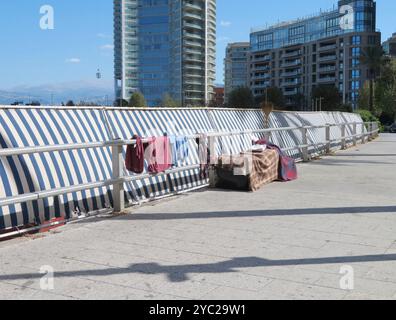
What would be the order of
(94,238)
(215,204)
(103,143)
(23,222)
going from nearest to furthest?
(94,238) → (23,222) → (103,143) → (215,204)

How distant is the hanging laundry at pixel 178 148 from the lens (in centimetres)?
948

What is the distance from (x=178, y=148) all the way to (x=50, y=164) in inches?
120

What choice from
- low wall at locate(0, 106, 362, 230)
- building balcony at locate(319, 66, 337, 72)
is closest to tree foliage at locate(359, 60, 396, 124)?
low wall at locate(0, 106, 362, 230)

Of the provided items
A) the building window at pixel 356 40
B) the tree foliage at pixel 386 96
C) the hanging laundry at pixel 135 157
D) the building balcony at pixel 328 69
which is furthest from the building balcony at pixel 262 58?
the hanging laundry at pixel 135 157

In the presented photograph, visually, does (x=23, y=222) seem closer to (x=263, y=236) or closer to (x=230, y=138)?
(x=263, y=236)

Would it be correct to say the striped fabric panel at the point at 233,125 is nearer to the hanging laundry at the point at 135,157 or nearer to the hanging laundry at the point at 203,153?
the hanging laundry at the point at 203,153

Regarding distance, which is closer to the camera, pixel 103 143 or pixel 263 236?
pixel 263 236

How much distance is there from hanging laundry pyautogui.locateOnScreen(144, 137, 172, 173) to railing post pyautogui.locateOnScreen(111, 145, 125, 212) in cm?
89

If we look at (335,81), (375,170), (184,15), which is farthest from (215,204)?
(184,15)

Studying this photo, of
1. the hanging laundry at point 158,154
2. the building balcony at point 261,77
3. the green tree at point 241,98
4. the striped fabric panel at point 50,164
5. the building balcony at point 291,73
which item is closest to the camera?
the striped fabric panel at point 50,164

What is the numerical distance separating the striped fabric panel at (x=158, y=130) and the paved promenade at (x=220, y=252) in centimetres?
56

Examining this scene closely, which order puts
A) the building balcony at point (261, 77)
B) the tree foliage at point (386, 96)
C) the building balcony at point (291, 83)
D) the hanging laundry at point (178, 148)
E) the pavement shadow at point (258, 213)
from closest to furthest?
1. the pavement shadow at point (258, 213)
2. the hanging laundry at point (178, 148)
3. the tree foliage at point (386, 96)
4. the building balcony at point (291, 83)
5. the building balcony at point (261, 77)
